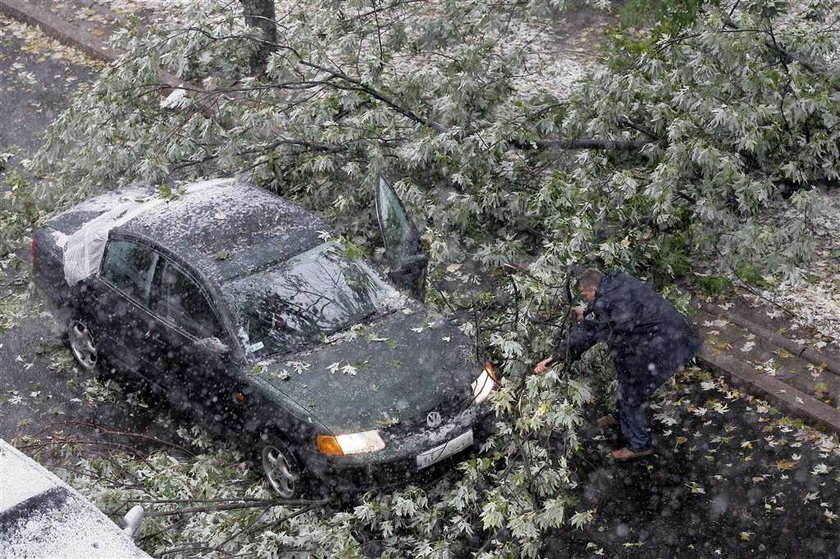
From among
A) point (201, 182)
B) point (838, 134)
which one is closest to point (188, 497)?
point (201, 182)

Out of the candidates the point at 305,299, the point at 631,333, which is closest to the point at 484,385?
the point at 631,333

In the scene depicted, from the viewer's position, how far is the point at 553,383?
600cm

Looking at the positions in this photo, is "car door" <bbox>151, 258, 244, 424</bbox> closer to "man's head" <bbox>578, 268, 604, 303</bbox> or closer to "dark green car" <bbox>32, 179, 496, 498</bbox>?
"dark green car" <bbox>32, 179, 496, 498</bbox>

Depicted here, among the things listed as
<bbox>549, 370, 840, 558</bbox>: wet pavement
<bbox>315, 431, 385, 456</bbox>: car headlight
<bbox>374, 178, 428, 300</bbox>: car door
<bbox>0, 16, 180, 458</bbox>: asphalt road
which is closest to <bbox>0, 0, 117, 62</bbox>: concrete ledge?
<bbox>0, 16, 180, 458</bbox>: asphalt road

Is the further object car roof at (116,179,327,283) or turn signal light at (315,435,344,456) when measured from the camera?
car roof at (116,179,327,283)

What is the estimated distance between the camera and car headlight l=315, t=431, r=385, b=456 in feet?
18.9

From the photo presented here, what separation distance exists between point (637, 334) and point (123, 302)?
3707 mm

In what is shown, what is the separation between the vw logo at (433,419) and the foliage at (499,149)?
41 cm

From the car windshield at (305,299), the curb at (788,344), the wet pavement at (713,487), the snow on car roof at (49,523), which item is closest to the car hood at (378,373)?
the car windshield at (305,299)

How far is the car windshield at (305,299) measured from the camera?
639 cm

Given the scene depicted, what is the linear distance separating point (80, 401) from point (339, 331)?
2.28 meters

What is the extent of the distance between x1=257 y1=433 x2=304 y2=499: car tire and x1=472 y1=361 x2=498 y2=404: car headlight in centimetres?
123

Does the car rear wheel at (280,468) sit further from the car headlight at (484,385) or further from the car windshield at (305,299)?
the car headlight at (484,385)

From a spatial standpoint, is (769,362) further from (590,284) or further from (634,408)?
(590,284)
